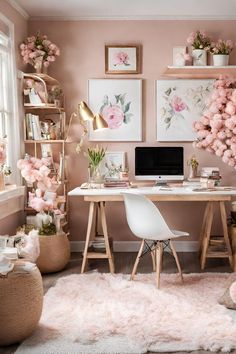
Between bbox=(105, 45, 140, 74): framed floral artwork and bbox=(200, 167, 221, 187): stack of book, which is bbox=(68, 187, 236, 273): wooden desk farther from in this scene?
bbox=(105, 45, 140, 74): framed floral artwork

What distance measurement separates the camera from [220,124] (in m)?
4.48

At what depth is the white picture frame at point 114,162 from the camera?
465cm

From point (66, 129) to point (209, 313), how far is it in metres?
2.52

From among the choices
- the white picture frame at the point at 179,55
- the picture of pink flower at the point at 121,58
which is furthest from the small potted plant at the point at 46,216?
the white picture frame at the point at 179,55

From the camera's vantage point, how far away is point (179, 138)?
462cm

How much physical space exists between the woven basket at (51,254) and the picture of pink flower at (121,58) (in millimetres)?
1920

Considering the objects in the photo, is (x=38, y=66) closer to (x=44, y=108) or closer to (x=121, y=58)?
(x=44, y=108)

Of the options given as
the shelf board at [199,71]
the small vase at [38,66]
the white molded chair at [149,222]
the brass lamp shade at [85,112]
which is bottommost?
the white molded chair at [149,222]

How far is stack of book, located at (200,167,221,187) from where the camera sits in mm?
4145

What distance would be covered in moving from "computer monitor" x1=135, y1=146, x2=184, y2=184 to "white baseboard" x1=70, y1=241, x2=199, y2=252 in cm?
78

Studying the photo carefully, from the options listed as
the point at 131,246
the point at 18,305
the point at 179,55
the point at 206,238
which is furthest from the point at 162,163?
the point at 18,305

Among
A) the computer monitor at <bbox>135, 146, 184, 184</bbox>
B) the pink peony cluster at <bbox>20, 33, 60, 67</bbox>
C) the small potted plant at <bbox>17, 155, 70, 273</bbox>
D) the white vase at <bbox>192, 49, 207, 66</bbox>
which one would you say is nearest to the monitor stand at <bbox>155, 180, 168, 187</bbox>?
the computer monitor at <bbox>135, 146, 184, 184</bbox>

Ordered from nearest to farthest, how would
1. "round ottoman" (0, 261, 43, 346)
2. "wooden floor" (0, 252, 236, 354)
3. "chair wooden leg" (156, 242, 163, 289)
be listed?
"round ottoman" (0, 261, 43, 346), "chair wooden leg" (156, 242, 163, 289), "wooden floor" (0, 252, 236, 354)

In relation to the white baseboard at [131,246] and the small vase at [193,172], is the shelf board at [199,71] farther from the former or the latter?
the white baseboard at [131,246]
